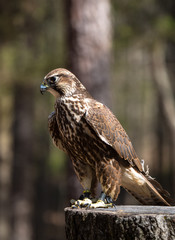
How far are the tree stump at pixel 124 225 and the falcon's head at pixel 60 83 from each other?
1.15 metres

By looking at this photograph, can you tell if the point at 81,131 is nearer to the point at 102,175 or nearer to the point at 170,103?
the point at 102,175

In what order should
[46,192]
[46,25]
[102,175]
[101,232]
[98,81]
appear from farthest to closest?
[46,192]
[46,25]
[98,81]
[102,175]
[101,232]

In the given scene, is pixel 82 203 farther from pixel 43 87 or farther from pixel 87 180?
pixel 43 87

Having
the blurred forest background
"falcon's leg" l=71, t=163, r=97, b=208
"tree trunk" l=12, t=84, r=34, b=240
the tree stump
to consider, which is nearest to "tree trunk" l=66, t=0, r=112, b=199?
the blurred forest background

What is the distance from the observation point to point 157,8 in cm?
1079

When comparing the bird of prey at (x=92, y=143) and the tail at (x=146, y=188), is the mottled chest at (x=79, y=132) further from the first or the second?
the tail at (x=146, y=188)

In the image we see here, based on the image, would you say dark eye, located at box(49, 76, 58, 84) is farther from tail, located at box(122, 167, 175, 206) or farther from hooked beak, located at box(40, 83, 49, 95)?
tail, located at box(122, 167, 175, 206)

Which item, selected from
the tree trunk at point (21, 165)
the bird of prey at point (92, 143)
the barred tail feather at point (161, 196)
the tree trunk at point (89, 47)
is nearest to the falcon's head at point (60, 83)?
the bird of prey at point (92, 143)

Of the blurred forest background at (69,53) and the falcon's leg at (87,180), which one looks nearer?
the falcon's leg at (87,180)

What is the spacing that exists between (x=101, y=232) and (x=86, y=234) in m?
0.15

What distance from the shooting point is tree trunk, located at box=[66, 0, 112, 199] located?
6.13 m

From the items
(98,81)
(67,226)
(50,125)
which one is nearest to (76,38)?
(98,81)

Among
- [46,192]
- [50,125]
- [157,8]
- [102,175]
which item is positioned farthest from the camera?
[46,192]

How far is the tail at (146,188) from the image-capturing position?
3.90 metres
